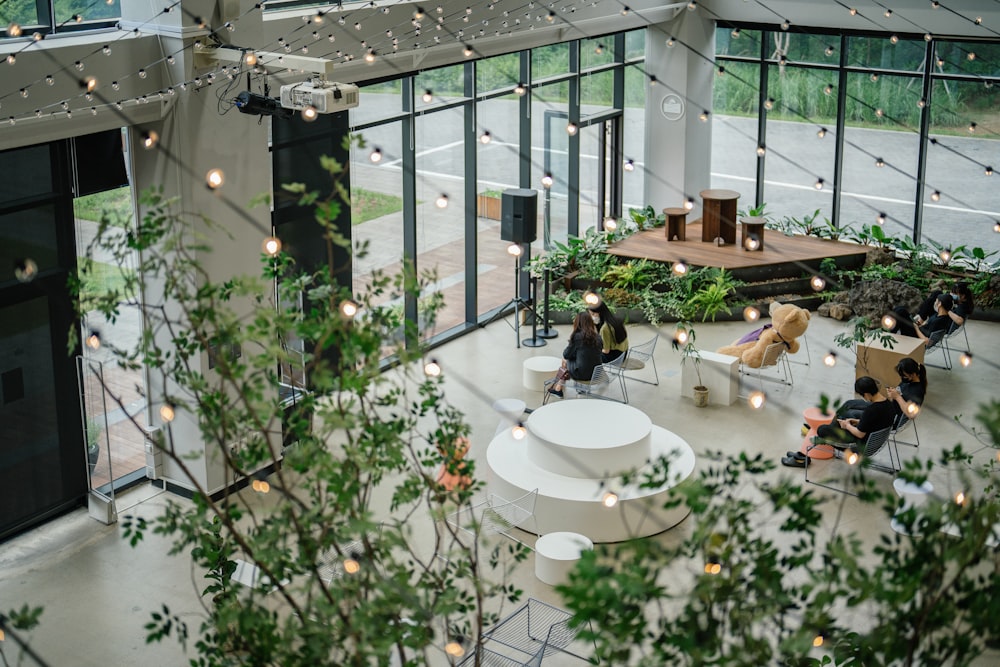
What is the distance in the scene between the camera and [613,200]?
15531 mm

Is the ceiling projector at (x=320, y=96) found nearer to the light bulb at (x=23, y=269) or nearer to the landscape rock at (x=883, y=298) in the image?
the light bulb at (x=23, y=269)

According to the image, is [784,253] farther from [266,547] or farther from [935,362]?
[266,547]

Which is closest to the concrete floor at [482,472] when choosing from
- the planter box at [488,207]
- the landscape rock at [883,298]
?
the landscape rock at [883,298]

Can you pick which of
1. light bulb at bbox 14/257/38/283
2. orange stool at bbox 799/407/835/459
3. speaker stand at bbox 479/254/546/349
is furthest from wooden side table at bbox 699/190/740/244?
light bulb at bbox 14/257/38/283

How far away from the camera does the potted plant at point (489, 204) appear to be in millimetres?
13078

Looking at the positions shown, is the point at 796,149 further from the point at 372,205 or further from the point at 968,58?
the point at 372,205

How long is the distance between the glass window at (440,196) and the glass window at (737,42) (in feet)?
15.1

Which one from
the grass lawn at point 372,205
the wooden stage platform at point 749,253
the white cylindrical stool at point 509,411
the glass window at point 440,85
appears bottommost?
the white cylindrical stool at point 509,411

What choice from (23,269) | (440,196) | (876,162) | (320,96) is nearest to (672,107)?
(876,162)

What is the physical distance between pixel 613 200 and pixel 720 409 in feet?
16.3

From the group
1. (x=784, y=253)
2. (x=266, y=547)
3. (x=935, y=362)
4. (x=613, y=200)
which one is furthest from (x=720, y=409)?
(x=266, y=547)

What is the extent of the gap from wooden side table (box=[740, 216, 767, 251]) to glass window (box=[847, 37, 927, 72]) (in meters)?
2.31

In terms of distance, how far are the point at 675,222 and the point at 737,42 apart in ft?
8.58

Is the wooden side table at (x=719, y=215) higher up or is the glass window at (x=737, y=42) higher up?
the glass window at (x=737, y=42)
